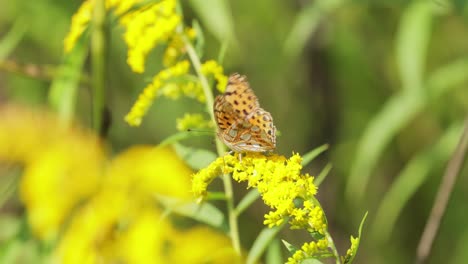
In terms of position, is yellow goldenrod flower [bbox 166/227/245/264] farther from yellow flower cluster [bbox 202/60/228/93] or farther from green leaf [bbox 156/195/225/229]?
yellow flower cluster [bbox 202/60/228/93]

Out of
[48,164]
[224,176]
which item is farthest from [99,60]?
[48,164]

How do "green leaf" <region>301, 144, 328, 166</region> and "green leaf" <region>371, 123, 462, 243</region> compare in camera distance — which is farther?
"green leaf" <region>371, 123, 462, 243</region>

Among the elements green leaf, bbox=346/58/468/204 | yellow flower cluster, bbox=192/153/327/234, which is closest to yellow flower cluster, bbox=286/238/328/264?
yellow flower cluster, bbox=192/153/327/234

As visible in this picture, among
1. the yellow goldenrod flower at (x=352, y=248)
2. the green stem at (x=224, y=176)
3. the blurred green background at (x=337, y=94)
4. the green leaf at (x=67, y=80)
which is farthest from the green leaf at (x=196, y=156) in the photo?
the blurred green background at (x=337, y=94)

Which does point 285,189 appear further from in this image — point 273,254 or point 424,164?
point 424,164

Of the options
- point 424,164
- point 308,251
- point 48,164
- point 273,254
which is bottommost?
point 424,164

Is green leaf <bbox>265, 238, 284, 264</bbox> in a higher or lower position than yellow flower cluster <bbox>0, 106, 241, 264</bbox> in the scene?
higher

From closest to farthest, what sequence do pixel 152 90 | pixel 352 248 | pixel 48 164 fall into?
pixel 352 248 < pixel 152 90 < pixel 48 164

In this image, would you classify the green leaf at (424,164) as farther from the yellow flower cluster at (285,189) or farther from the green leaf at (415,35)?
the yellow flower cluster at (285,189)
